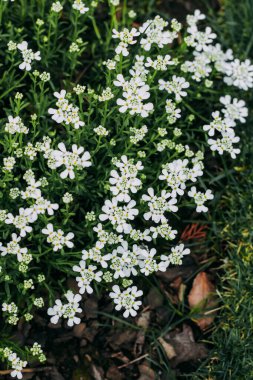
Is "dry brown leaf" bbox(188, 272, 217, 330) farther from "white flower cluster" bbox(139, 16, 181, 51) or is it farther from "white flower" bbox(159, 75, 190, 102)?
"white flower cluster" bbox(139, 16, 181, 51)

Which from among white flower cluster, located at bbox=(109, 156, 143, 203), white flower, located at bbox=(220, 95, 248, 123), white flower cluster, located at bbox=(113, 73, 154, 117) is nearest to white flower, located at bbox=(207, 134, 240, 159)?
white flower, located at bbox=(220, 95, 248, 123)

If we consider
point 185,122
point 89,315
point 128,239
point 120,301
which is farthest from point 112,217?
point 185,122

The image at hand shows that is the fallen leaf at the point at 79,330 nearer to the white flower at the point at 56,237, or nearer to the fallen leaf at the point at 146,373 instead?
the fallen leaf at the point at 146,373

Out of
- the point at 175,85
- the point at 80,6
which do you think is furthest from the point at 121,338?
the point at 80,6

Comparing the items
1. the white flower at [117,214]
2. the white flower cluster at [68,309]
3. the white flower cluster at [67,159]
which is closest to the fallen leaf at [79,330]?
the white flower cluster at [68,309]

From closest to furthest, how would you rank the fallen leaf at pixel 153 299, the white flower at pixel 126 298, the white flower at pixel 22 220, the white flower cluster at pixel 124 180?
the white flower at pixel 22 220 → the white flower cluster at pixel 124 180 → the white flower at pixel 126 298 → the fallen leaf at pixel 153 299

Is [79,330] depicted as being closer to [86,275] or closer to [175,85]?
[86,275]

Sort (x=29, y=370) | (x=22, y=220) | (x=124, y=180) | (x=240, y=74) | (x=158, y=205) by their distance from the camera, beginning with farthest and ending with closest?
(x=240, y=74)
(x=29, y=370)
(x=158, y=205)
(x=124, y=180)
(x=22, y=220)
